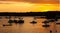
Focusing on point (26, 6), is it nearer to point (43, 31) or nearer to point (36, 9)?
point (36, 9)

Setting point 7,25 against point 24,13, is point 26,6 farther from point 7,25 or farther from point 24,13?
point 7,25

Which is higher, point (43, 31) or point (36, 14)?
point (36, 14)

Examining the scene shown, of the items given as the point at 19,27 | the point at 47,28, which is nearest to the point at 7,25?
the point at 19,27

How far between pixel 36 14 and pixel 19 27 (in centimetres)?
19

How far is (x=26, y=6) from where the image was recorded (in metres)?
1.36

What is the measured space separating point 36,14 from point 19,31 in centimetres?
21

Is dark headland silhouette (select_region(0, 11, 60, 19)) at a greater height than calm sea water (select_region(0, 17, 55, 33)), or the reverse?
dark headland silhouette (select_region(0, 11, 60, 19))

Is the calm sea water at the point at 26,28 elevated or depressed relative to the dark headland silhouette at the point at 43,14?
depressed

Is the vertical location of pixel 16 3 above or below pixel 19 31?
above

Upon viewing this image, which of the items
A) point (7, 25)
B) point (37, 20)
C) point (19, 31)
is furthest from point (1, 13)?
point (37, 20)

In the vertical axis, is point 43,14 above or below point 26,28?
above

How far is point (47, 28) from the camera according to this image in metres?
1.29

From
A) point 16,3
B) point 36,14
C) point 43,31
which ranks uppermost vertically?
point 16,3

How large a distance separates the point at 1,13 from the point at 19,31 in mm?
222
